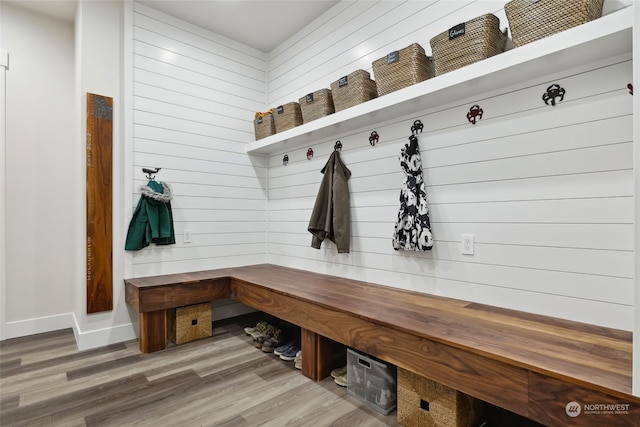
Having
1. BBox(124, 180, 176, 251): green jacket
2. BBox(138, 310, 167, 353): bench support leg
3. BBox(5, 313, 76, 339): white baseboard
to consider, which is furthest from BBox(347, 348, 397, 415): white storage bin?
BBox(5, 313, 76, 339): white baseboard

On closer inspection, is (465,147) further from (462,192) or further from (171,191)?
(171,191)

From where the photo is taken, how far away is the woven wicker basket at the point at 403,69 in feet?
6.95

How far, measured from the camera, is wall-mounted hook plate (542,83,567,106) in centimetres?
173

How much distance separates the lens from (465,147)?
2.12 m

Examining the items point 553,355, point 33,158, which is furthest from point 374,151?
point 33,158

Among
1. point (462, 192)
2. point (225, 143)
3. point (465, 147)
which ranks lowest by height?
point (462, 192)

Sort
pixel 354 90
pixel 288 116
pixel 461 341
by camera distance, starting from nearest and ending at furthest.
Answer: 1. pixel 461 341
2. pixel 354 90
3. pixel 288 116

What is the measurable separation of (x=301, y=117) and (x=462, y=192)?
1691 millimetres

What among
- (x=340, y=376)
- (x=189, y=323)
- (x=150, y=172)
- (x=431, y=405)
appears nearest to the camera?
(x=431, y=405)

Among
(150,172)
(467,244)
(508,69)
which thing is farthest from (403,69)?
(150,172)

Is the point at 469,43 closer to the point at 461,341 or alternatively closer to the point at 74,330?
the point at 461,341

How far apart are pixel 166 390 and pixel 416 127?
242 cm

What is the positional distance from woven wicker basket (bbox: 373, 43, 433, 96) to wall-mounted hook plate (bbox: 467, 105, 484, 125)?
1.20ft

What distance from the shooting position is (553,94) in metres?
1.76
